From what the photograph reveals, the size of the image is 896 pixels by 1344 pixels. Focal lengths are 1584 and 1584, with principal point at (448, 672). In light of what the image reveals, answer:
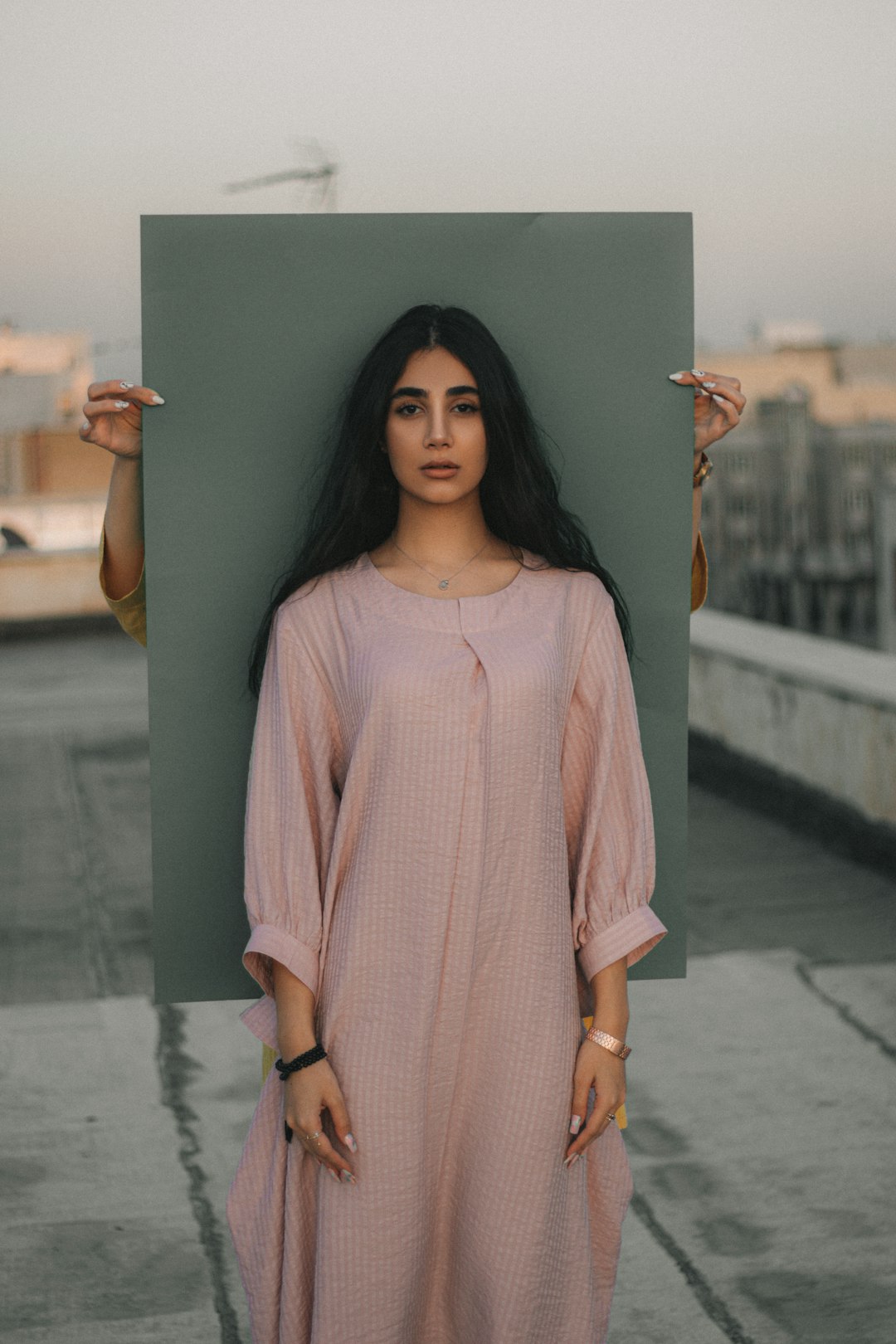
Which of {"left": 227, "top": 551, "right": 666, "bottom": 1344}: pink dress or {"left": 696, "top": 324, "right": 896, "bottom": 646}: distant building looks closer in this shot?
{"left": 227, "top": 551, "right": 666, "bottom": 1344}: pink dress

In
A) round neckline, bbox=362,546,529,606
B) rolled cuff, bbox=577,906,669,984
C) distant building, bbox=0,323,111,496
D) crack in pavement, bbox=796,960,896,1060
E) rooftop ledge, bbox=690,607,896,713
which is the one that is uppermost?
distant building, bbox=0,323,111,496

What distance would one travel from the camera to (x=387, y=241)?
6.31 feet

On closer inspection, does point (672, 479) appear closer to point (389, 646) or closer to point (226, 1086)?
point (389, 646)

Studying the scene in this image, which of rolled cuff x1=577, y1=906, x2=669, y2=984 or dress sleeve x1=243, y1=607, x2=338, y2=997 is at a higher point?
dress sleeve x1=243, y1=607, x2=338, y2=997

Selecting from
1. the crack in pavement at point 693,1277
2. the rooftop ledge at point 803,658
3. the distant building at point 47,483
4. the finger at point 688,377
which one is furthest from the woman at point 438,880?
the distant building at point 47,483

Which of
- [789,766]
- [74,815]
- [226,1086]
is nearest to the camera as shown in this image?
[226,1086]

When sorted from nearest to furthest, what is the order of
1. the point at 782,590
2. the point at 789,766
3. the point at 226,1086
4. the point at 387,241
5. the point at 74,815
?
the point at 387,241 → the point at 226,1086 → the point at 789,766 → the point at 74,815 → the point at 782,590

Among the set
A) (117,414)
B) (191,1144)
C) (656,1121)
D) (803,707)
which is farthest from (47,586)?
(117,414)

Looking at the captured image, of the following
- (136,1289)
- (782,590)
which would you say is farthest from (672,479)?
(782,590)

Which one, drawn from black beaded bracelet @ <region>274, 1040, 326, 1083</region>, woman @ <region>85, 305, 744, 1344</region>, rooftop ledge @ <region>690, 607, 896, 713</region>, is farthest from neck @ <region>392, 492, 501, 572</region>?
rooftop ledge @ <region>690, 607, 896, 713</region>

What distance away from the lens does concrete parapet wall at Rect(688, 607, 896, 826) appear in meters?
5.24

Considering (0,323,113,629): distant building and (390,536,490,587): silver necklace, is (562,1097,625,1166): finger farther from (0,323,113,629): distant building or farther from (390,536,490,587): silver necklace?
(0,323,113,629): distant building

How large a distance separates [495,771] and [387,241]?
2.18 feet

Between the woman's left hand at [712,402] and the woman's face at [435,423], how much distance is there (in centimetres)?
33
